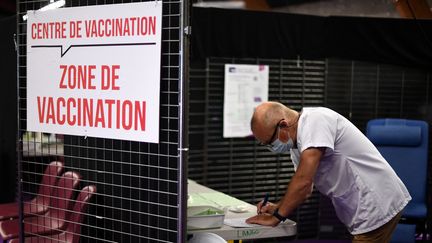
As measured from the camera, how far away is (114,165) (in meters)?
2.52

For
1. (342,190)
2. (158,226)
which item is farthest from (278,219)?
(158,226)

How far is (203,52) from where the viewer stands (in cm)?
514

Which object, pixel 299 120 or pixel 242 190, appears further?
pixel 242 190

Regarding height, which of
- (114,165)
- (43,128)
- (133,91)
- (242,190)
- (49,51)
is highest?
(49,51)

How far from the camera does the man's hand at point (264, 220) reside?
2.67 m

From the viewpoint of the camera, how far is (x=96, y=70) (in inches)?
Result: 94.3

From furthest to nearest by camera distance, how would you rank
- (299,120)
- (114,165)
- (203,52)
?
(203,52), (299,120), (114,165)

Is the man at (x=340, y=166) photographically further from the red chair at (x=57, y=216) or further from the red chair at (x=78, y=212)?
the red chair at (x=57, y=216)

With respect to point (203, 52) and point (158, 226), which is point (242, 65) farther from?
point (158, 226)

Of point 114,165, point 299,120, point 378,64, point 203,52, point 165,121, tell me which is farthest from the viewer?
point 378,64

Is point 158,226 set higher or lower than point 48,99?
lower

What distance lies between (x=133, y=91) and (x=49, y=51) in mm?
637

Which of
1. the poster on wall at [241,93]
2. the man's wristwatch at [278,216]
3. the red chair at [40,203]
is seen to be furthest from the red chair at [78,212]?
the poster on wall at [241,93]

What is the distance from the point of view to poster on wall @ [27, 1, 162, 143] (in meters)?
2.21
